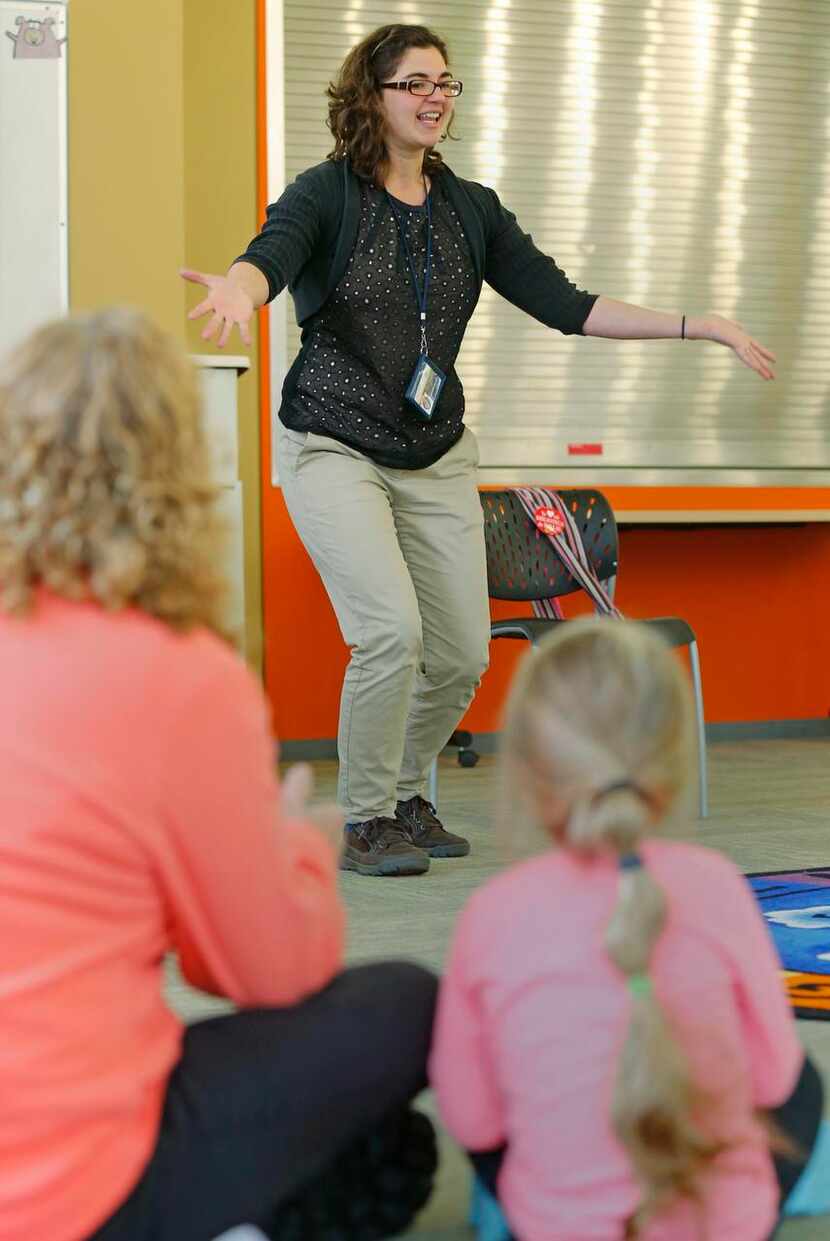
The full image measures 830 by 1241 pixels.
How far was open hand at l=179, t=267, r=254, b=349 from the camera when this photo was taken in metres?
2.44

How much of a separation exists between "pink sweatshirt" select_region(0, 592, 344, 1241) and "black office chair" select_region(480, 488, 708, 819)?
295 cm

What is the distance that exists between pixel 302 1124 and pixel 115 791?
12.7 inches

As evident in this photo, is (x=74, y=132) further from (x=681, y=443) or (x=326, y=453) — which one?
(x=681, y=443)

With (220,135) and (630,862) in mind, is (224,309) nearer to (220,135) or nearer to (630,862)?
(630,862)

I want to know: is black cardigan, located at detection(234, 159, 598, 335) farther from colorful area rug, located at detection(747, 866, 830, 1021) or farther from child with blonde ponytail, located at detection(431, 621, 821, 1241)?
child with blonde ponytail, located at detection(431, 621, 821, 1241)

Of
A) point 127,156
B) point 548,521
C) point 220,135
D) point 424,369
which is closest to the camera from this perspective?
point 424,369

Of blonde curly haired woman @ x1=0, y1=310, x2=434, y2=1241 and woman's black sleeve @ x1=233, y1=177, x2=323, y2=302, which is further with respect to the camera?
woman's black sleeve @ x1=233, y1=177, x2=323, y2=302

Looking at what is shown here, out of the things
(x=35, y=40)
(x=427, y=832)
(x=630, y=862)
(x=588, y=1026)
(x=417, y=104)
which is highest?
(x=35, y=40)

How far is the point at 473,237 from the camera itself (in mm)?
3117

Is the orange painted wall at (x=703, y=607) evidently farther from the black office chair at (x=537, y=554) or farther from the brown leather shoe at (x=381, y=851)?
the brown leather shoe at (x=381, y=851)

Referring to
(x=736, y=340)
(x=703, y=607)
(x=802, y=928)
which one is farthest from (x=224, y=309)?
(x=703, y=607)

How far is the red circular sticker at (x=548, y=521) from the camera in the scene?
4.05 m

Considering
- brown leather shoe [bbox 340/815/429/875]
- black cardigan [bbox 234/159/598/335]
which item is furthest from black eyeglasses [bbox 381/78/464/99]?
brown leather shoe [bbox 340/815/429/875]

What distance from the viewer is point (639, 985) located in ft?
3.32
